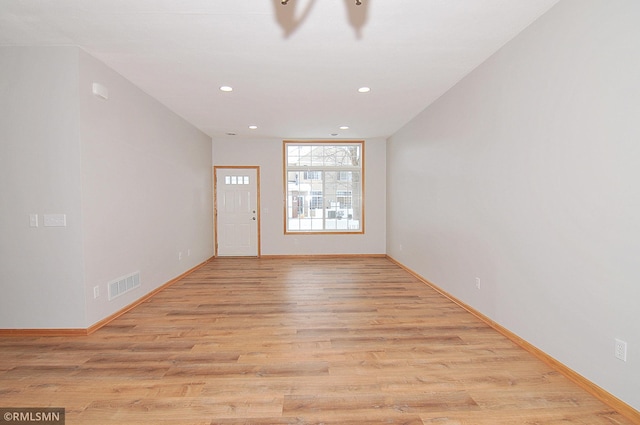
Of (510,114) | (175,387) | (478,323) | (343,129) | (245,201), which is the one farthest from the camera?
(245,201)

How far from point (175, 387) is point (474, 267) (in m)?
3.05

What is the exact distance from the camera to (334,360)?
7.79 ft

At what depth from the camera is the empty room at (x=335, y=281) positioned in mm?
1834

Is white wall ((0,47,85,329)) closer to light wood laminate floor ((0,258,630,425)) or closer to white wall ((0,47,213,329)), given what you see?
white wall ((0,47,213,329))

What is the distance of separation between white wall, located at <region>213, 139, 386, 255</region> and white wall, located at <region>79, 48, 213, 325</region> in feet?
4.44

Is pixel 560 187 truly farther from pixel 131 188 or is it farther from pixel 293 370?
pixel 131 188

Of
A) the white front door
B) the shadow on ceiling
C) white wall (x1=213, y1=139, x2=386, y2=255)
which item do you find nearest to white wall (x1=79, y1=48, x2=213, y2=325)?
the white front door

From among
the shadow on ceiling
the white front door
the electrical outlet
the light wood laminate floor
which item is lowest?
the light wood laminate floor

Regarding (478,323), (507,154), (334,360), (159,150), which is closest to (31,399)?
(334,360)

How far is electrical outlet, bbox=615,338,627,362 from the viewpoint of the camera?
5.73ft

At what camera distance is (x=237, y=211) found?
22.7ft

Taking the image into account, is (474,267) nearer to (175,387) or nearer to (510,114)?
(510,114)

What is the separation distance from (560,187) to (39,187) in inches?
175

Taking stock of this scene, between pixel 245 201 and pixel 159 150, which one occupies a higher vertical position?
pixel 159 150
